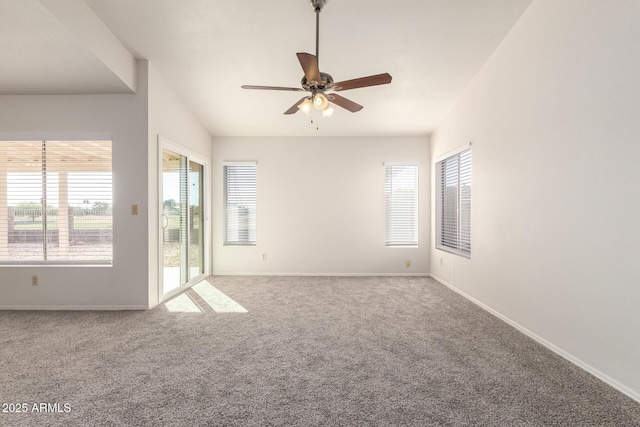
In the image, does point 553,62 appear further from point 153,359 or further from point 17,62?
point 17,62

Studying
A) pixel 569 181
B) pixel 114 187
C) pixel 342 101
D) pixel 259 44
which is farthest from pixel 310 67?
pixel 114 187

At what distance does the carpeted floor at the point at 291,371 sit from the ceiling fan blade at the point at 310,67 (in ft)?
7.20

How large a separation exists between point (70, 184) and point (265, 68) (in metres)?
2.75

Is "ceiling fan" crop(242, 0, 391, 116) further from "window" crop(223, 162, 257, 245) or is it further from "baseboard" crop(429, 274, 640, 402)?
"window" crop(223, 162, 257, 245)

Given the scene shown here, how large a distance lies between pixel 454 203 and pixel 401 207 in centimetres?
104

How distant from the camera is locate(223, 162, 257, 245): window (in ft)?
17.8

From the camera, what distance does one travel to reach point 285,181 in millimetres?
5375

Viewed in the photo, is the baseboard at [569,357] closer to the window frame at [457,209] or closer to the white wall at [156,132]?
the window frame at [457,209]

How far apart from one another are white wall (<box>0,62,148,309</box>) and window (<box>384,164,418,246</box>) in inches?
151

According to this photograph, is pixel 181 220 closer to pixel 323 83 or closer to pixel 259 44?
pixel 259 44

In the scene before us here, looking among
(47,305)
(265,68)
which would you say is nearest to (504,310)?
(265,68)

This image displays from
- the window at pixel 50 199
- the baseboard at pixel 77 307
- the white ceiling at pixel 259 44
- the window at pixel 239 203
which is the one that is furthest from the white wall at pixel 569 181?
the window at pixel 50 199

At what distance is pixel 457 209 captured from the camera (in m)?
4.40

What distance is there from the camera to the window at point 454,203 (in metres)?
4.09
